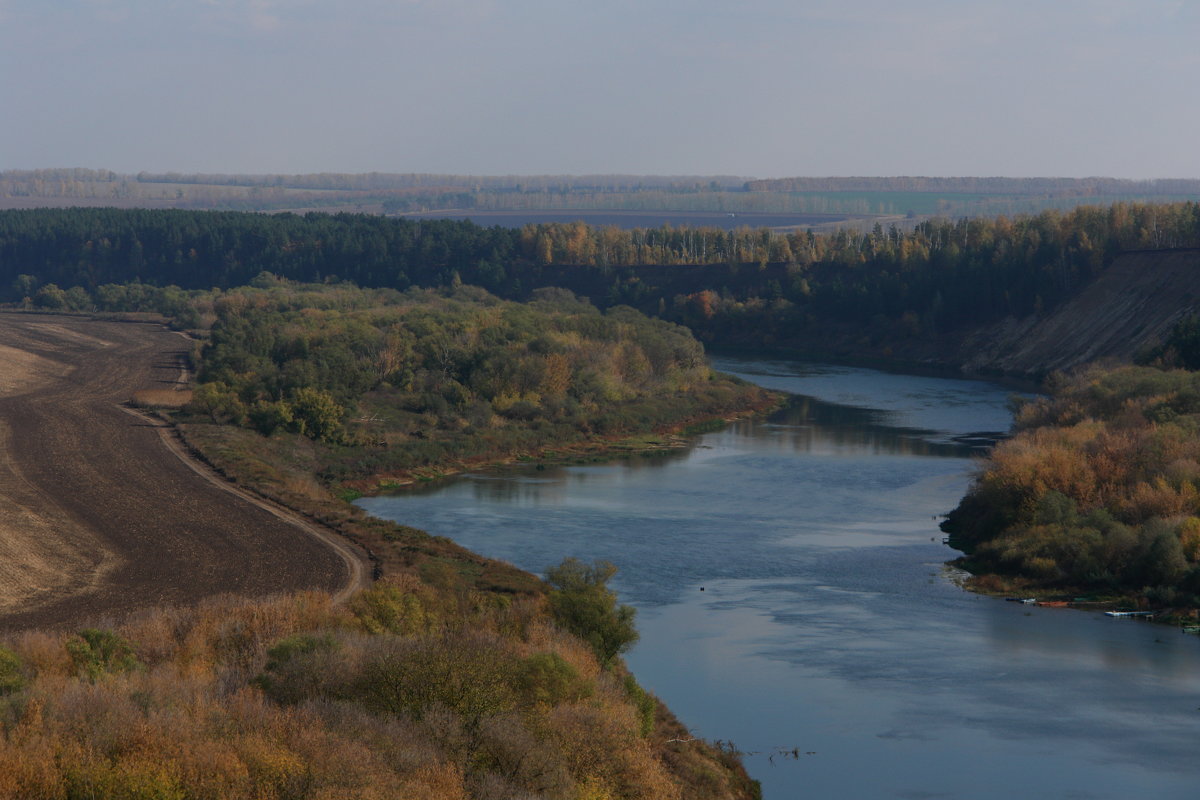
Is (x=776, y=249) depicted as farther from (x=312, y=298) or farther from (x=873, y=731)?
(x=873, y=731)

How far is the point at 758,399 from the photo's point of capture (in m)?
67.0

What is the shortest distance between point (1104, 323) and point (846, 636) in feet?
177

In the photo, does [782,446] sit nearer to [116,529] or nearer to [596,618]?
[116,529]

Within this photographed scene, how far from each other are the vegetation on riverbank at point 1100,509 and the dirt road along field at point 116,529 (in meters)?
16.8

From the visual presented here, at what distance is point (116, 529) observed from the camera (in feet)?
106

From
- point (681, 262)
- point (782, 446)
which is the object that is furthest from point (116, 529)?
point (681, 262)

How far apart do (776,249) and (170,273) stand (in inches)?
2149

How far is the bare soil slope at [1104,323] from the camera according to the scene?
233 ft

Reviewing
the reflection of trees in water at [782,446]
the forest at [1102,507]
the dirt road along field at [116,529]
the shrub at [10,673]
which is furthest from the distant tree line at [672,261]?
the shrub at [10,673]

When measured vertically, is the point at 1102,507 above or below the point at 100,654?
below

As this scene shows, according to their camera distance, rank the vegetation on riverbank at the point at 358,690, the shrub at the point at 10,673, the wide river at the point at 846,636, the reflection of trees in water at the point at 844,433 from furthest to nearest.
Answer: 1. the reflection of trees in water at the point at 844,433
2. the wide river at the point at 846,636
3. the shrub at the point at 10,673
4. the vegetation on riverbank at the point at 358,690

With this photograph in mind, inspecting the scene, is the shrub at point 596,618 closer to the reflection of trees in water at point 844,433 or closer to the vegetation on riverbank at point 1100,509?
the vegetation on riverbank at point 1100,509

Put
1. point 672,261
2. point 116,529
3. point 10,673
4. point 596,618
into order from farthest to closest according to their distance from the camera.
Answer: point 672,261 < point 116,529 < point 596,618 < point 10,673

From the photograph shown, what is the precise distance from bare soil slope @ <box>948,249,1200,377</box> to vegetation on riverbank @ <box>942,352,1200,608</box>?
2922 cm
